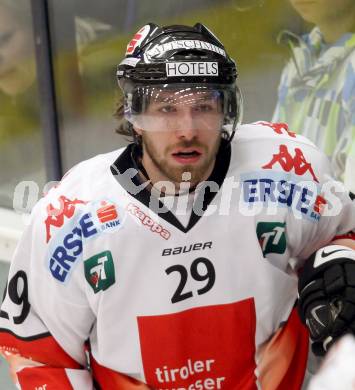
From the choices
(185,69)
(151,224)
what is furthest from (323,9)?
(151,224)

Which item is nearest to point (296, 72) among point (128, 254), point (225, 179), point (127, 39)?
point (127, 39)

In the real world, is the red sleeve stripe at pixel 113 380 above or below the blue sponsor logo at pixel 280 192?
below

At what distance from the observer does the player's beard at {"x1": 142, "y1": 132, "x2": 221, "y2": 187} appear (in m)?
1.38

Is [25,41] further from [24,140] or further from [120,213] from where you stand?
[120,213]

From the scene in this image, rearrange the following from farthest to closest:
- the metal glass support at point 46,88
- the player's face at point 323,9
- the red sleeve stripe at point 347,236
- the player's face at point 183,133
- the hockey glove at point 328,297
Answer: the metal glass support at point 46,88 < the player's face at point 323,9 < the red sleeve stripe at point 347,236 < the player's face at point 183,133 < the hockey glove at point 328,297

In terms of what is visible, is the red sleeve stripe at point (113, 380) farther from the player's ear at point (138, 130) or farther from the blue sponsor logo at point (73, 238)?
the player's ear at point (138, 130)

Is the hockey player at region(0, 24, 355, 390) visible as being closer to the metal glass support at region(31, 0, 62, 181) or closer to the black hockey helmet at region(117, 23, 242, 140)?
the black hockey helmet at region(117, 23, 242, 140)

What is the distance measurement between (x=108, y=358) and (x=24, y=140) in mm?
1910

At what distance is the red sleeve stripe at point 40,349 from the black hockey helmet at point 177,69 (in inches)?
17.9

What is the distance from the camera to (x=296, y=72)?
2.37 m

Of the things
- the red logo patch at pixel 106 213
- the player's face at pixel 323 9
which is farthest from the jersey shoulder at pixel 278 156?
the player's face at pixel 323 9

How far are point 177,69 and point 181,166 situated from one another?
0.57ft

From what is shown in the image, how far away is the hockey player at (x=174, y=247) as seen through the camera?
1.39 m

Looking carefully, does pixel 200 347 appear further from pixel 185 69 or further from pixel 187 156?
pixel 185 69
